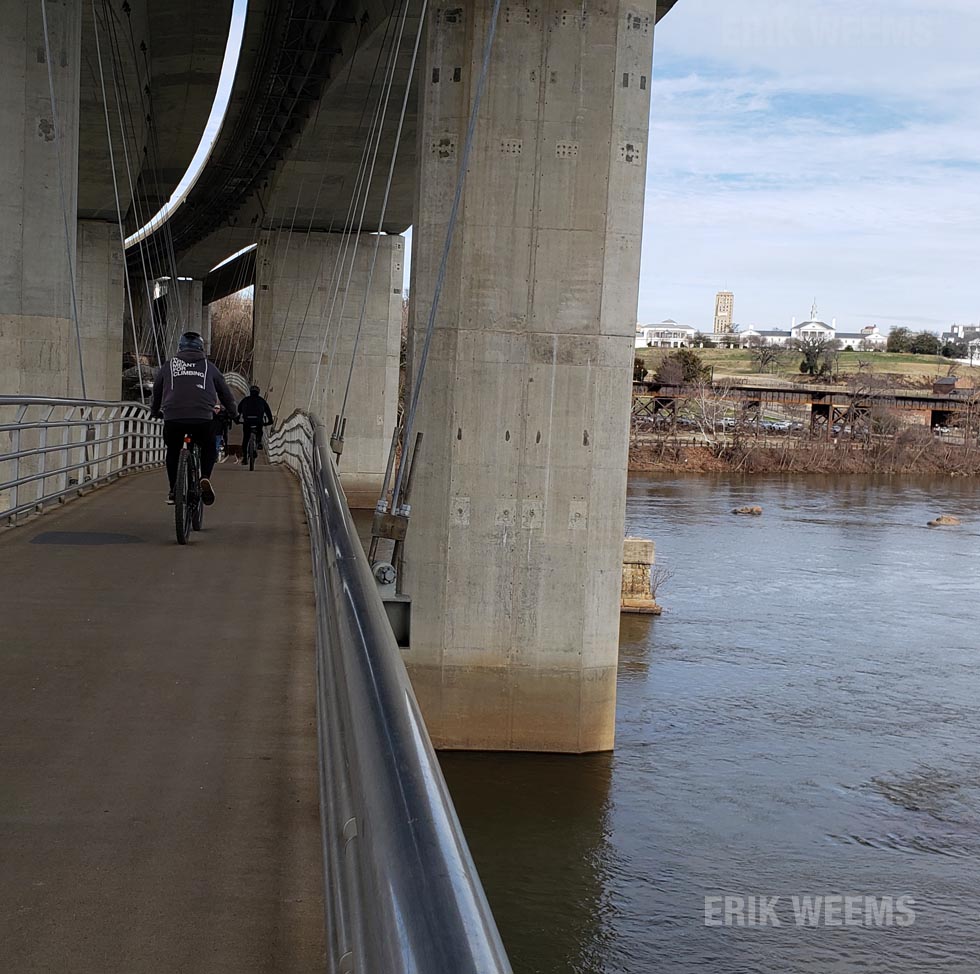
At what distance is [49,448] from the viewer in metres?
11.8

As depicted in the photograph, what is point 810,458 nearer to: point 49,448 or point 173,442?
point 49,448

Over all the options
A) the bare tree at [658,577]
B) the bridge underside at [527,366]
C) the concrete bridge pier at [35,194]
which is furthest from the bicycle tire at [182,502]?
the bare tree at [658,577]

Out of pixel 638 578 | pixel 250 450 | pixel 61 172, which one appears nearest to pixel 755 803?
pixel 638 578

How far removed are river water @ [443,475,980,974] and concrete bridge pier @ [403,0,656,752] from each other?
1287 mm

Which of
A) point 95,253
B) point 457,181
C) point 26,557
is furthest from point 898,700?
point 95,253

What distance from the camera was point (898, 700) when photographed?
21.7 meters

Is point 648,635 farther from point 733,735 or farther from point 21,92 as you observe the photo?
point 21,92

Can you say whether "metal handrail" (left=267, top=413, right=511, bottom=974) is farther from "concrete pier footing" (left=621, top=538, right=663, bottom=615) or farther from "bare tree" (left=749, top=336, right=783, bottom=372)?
"bare tree" (left=749, top=336, right=783, bottom=372)

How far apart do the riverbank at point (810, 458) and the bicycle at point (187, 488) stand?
63.7m

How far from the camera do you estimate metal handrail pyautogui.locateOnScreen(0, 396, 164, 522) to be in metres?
11.6

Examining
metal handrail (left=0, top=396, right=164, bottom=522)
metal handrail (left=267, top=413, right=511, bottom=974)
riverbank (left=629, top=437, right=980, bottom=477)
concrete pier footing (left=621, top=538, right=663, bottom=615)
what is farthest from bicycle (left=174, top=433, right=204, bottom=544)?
riverbank (left=629, top=437, right=980, bottom=477)

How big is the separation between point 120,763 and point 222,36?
948 inches

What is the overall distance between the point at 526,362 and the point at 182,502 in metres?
6.05

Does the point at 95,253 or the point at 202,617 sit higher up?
the point at 95,253
